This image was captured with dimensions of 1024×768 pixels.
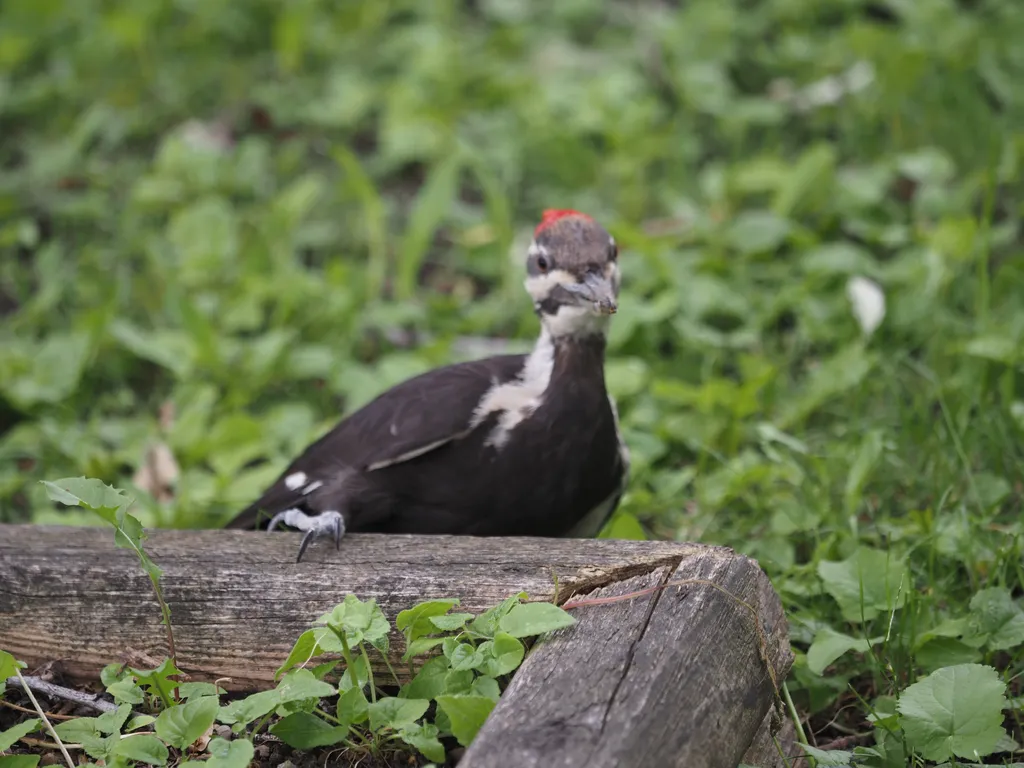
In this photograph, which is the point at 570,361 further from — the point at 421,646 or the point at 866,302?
the point at 866,302

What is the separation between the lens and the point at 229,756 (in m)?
2.18

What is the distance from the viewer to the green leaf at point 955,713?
2375 millimetres

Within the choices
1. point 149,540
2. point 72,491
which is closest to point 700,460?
point 149,540

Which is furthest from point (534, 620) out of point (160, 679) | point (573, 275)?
point (573, 275)

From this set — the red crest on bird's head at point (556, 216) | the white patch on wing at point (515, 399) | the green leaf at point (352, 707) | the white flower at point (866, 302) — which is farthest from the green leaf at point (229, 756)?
the white flower at point (866, 302)

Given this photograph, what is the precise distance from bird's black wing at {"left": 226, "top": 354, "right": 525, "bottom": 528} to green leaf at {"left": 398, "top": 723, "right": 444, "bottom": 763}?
1.19 m

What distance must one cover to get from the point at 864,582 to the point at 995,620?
0.97 feet

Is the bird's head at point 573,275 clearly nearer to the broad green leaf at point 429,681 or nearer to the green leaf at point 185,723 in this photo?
the broad green leaf at point 429,681

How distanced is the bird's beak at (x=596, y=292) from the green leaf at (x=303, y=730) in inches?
57.9

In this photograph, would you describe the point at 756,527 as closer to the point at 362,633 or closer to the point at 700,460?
the point at 700,460

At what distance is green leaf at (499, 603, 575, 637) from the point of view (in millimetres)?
2303

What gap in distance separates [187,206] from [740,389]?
2773 millimetres

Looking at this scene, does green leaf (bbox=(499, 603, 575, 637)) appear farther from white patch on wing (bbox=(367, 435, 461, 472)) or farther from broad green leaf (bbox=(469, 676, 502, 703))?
white patch on wing (bbox=(367, 435, 461, 472))

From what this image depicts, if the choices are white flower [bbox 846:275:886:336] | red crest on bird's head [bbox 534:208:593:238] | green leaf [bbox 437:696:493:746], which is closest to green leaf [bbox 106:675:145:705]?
green leaf [bbox 437:696:493:746]
